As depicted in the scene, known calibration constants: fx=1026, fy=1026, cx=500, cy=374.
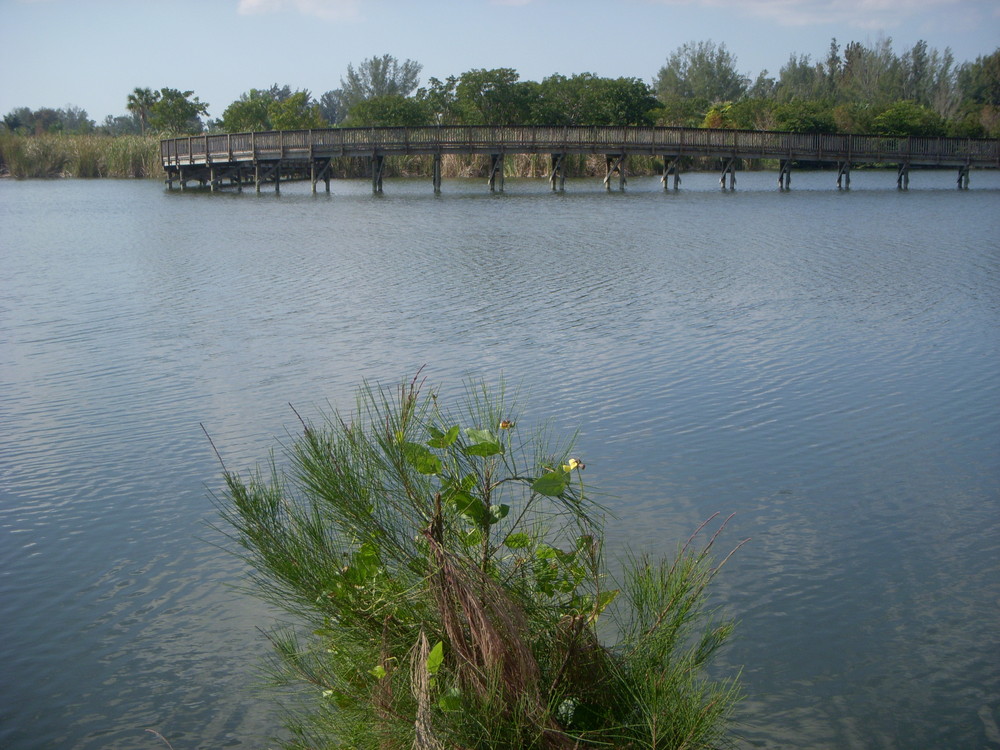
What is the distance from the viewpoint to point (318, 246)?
72.4ft

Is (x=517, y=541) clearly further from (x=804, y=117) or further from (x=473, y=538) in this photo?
(x=804, y=117)

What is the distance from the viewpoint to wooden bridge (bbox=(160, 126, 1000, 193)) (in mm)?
41812

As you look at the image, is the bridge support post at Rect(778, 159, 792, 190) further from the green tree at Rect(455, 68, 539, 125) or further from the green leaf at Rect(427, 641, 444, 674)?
the green leaf at Rect(427, 641, 444, 674)

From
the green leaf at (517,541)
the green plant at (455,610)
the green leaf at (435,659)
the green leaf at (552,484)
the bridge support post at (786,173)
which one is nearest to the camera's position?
the green leaf at (435,659)

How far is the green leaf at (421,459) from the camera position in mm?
3391

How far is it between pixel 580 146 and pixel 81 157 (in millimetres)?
32022

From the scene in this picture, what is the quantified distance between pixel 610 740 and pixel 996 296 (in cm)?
1406

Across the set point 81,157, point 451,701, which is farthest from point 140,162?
point 451,701

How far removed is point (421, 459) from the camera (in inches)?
134

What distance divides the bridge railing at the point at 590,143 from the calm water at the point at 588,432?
69.7 ft

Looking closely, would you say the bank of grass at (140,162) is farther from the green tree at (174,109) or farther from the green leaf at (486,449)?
the green leaf at (486,449)

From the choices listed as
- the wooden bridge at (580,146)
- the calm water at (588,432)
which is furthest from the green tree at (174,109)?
the calm water at (588,432)

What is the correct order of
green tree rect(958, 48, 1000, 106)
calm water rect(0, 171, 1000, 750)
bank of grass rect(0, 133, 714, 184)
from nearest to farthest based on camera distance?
calm water rect(0, 171, 1000, 750), bank of grass rect(0, 133, 714, 184), green tree rect(958, 48, 1000, 106)

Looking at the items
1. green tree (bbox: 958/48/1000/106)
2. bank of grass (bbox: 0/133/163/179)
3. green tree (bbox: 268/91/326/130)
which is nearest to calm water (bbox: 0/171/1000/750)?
bank of grass (bbox: 0/133/163/179)
